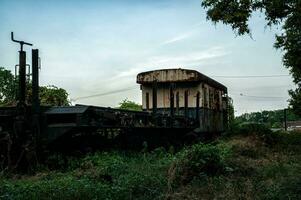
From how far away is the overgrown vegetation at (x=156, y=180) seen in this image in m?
7.14

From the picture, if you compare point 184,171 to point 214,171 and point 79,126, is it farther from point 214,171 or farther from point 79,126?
point 79,126

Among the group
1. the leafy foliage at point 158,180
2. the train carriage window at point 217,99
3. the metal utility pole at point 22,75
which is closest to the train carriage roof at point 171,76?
the train carriage window at point 217,99

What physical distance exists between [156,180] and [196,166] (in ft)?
3.28

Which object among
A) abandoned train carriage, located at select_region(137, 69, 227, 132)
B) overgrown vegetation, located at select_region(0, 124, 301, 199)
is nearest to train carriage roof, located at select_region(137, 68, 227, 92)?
abandoned train carriage, located at select_region(137, 69, 227, 132)

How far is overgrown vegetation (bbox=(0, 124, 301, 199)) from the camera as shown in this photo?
7.14 m

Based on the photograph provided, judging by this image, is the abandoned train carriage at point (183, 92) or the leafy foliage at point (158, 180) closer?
the leafy foliage at point (158, 180)

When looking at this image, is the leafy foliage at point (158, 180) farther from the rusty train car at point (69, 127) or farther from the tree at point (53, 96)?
the tree at point (53, 96)

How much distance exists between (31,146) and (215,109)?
48.0ft

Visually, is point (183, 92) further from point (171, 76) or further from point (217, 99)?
point (217, 99)

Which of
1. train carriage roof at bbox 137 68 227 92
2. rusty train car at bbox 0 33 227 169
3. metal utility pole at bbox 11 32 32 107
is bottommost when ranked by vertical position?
rusty train car at bbox 0 33 227 169

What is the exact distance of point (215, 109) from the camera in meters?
24.0

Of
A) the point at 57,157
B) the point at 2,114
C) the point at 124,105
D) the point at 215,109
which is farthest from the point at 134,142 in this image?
the point at 124,105

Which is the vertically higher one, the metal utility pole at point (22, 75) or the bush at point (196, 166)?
the metal utility pole at point (22, 75)

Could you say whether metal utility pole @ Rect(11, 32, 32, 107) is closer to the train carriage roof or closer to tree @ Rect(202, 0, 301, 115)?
tree @ Rect(202, 0, 301, 115)
